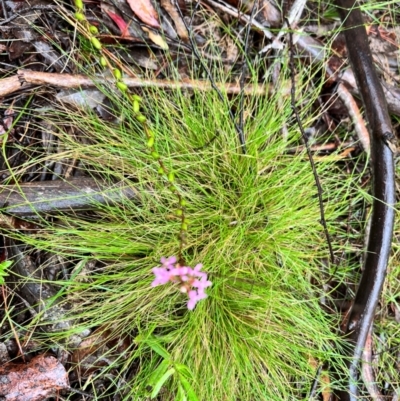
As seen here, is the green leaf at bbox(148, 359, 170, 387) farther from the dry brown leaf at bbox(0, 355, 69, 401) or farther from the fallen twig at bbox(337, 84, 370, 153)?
the fallen twig at bbox(337, 84, 370, 153)

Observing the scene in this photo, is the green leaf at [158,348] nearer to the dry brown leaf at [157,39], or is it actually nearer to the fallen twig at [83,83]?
the fallen twig at [83,83]

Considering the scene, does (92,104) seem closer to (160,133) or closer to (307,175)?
(160,133)

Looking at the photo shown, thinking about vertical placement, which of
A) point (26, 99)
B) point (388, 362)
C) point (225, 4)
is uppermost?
point (225, 4)

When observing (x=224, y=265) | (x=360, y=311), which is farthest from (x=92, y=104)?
(x=360, y=311)

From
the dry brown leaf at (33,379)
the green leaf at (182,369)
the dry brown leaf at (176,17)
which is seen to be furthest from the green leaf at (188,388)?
the dry brown leaf at (176,17)

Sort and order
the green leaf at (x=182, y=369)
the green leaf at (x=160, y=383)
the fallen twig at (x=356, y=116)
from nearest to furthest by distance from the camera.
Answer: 1. the green leaf at (x=160, y=383)
2. the green leaf at (x=182, y=369)
3. the fallen twig at (x=356, y=116)

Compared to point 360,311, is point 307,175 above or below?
above

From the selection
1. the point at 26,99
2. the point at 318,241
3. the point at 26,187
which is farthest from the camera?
the point at 318,241
